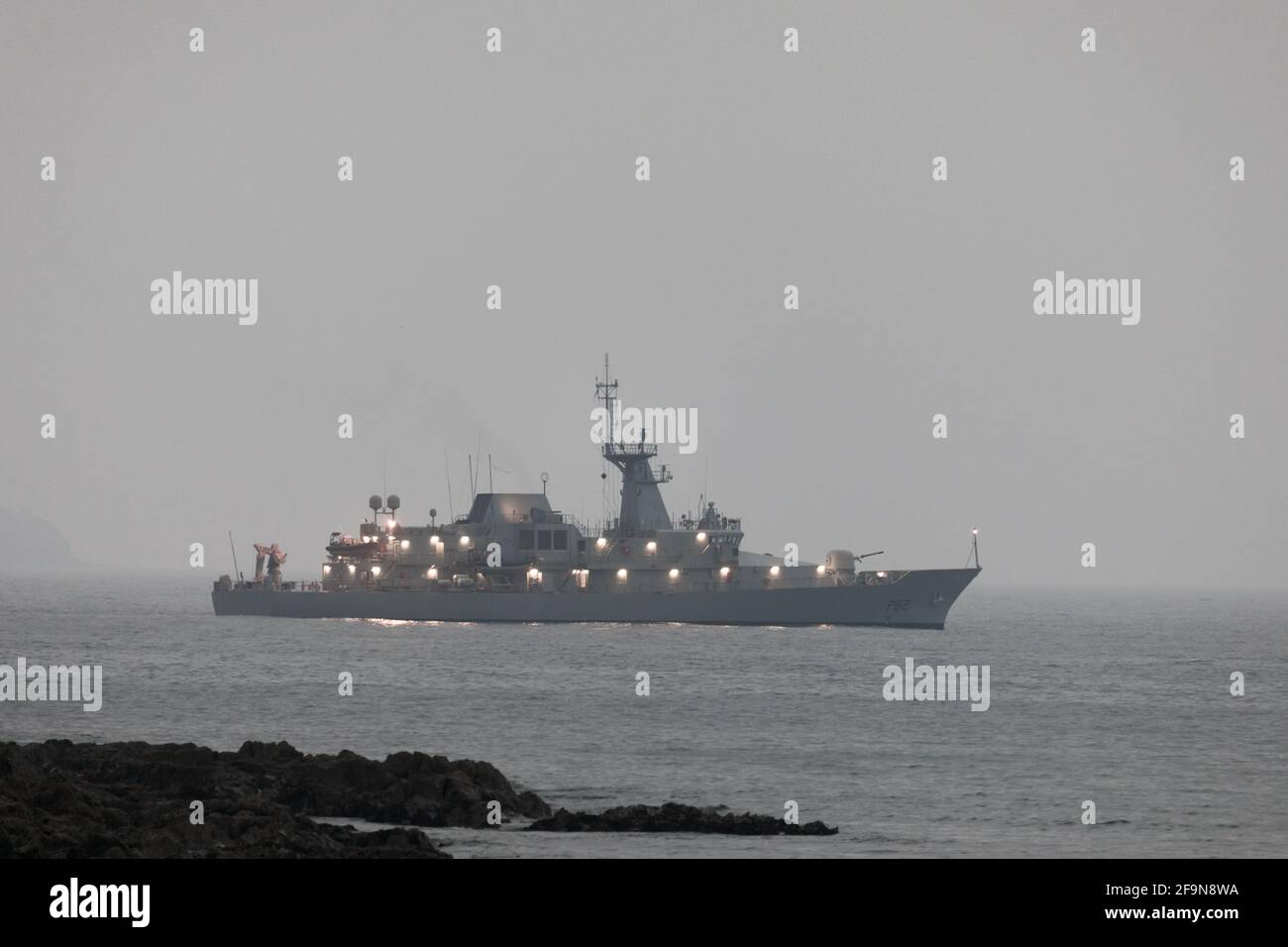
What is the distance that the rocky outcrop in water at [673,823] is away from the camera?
2542 centimetres

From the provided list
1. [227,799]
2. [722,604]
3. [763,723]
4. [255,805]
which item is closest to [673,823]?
[255,805]

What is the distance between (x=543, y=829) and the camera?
2534cm

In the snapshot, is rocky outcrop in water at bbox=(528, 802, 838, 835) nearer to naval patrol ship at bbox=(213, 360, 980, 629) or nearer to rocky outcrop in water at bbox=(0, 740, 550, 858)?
rocky outcrop in water at bbox=(0, 740, 550, 858)

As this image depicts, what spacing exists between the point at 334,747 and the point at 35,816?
14.2 meters

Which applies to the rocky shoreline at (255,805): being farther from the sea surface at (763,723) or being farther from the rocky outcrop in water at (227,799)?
the sea surface at (763,723)

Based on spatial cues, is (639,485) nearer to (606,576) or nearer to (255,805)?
(606,576)

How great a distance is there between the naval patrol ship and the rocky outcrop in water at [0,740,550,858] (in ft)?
146

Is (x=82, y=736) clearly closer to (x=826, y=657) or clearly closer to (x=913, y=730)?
(x=913, y=730)

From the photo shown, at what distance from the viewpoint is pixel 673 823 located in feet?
84.0

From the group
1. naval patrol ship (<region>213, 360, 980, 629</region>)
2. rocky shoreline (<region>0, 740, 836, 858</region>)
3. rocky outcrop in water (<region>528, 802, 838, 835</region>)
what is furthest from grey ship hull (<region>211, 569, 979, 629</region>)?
rocky outcrop in water (<region>528, 802, 838, 835</region>)

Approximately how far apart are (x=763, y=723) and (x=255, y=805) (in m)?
18.6

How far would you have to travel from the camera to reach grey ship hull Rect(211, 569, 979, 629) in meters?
72.1

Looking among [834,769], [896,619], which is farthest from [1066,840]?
[896,619]

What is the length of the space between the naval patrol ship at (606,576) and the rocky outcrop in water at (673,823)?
150ft
